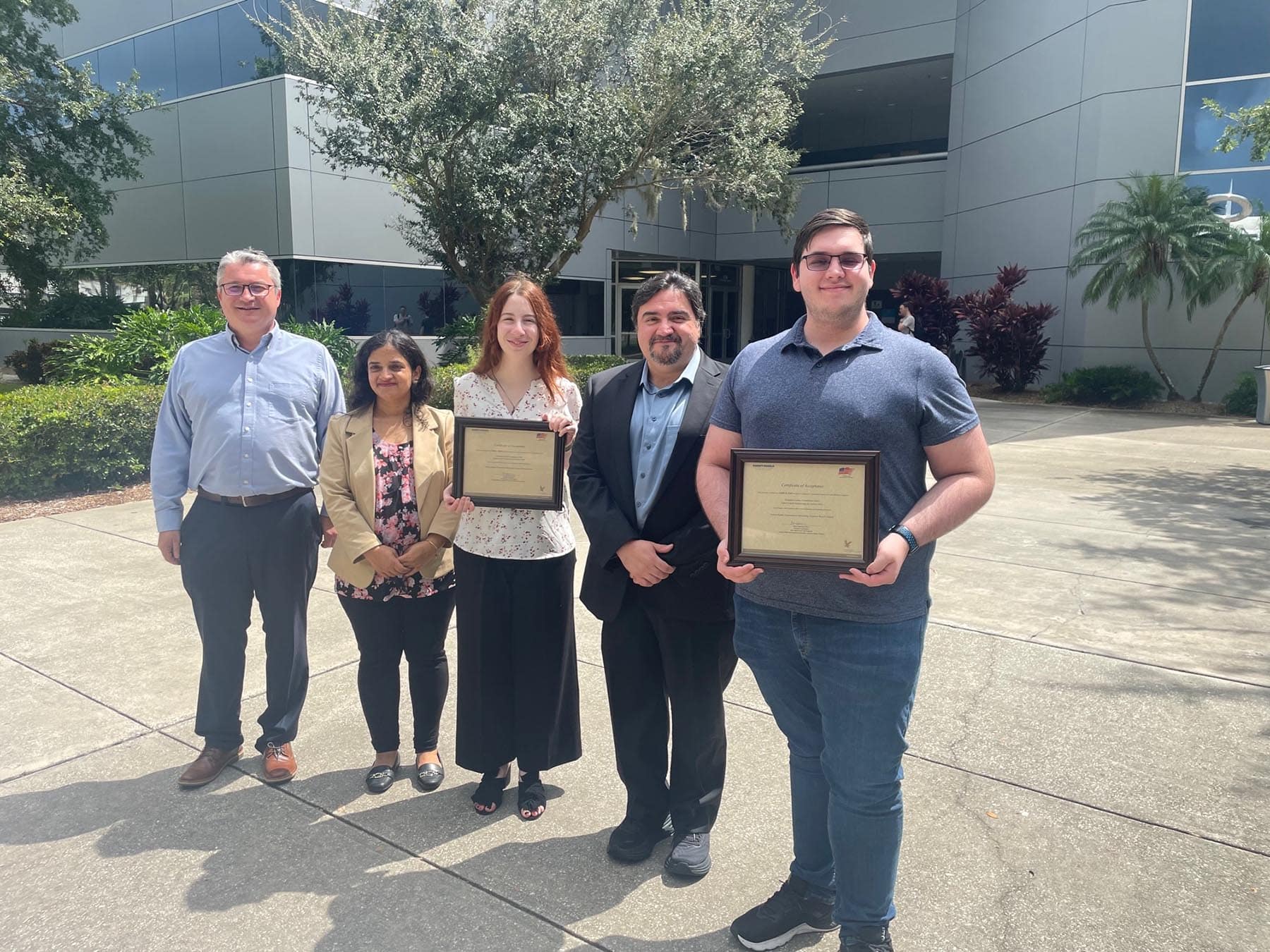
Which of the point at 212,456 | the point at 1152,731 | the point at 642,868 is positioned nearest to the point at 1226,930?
the point at 1152,731

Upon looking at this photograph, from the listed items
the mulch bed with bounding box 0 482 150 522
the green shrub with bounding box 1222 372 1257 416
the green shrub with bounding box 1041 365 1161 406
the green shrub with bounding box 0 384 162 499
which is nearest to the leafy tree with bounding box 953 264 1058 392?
the green shrub with bounding box 1041 365 1161 406

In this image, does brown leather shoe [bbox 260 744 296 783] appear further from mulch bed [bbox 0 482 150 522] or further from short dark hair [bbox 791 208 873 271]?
mulch bed [bbox 0 482 150 522]

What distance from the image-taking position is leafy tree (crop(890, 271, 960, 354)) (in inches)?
871

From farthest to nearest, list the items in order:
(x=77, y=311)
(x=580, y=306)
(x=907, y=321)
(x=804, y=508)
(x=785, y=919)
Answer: (x=580, y=306)
(x=77, y=311)
(x=907, y=321)
(x=785, y=919)
(x=804, y=508)

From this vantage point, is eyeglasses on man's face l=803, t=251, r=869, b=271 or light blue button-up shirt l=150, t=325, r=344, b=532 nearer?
eyeglasses on man's face l=803, t=251, r=869, b=271

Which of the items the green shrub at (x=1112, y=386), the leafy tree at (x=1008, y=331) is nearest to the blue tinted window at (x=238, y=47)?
the leafy tree at (x=1008, y=331)

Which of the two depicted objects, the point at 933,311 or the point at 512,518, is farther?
the point at 933,311

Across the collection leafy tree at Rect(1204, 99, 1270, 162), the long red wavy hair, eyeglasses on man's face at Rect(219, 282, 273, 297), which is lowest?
the long red wavy hair

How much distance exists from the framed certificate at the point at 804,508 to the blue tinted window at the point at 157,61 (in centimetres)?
2110

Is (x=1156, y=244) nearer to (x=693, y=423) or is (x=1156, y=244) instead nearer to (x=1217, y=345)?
(x=1217, y=345)

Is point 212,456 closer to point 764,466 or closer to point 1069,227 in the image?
point 764,466

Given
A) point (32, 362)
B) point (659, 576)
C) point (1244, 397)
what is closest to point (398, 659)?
point (659, 576)

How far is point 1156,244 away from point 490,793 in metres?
18.3

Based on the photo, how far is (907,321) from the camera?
2017 centimetres
